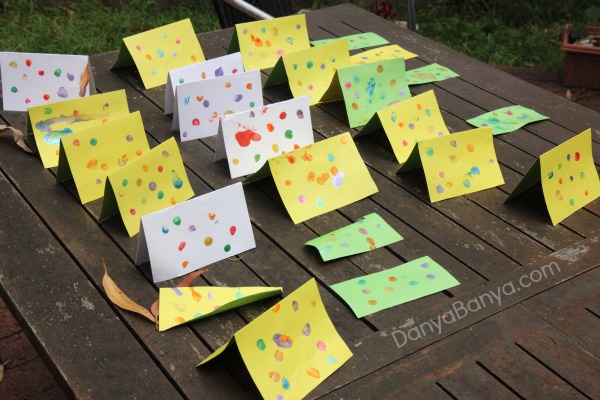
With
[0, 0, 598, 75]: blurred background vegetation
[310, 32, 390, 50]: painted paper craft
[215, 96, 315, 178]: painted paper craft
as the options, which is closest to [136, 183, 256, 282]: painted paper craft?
[215, 96, 315, 178]: painted paper craft

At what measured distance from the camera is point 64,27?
4.76 metres

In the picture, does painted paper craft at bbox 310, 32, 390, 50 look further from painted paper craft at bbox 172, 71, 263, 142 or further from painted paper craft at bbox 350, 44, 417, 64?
A: painted paper craft at bbox 172, 71, 263, 142

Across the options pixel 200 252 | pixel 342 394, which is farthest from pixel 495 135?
pixel 342 394

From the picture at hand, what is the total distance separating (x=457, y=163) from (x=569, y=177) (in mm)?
267

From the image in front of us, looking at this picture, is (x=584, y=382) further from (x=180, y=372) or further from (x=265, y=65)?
(x=265, y=65)

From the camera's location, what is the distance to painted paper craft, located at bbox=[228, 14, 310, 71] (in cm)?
273

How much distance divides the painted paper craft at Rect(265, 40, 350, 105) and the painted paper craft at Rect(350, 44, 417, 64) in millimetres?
108

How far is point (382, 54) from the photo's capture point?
2.82 m

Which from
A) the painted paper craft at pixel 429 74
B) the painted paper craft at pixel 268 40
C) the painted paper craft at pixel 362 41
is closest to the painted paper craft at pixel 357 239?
the painted paper craft at pixel 429 74

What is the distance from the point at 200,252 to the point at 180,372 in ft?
1.23

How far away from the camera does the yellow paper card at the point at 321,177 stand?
2.06m

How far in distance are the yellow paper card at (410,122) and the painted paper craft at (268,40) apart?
23.0 inches

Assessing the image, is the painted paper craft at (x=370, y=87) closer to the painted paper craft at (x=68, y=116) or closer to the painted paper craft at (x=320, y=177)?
the painted paper craft at (x=320, y=177)

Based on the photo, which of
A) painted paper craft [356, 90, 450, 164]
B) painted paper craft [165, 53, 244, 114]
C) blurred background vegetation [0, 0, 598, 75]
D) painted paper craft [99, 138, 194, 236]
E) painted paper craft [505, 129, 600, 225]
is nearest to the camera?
painted paper craft [99, 138, 194, 236]
